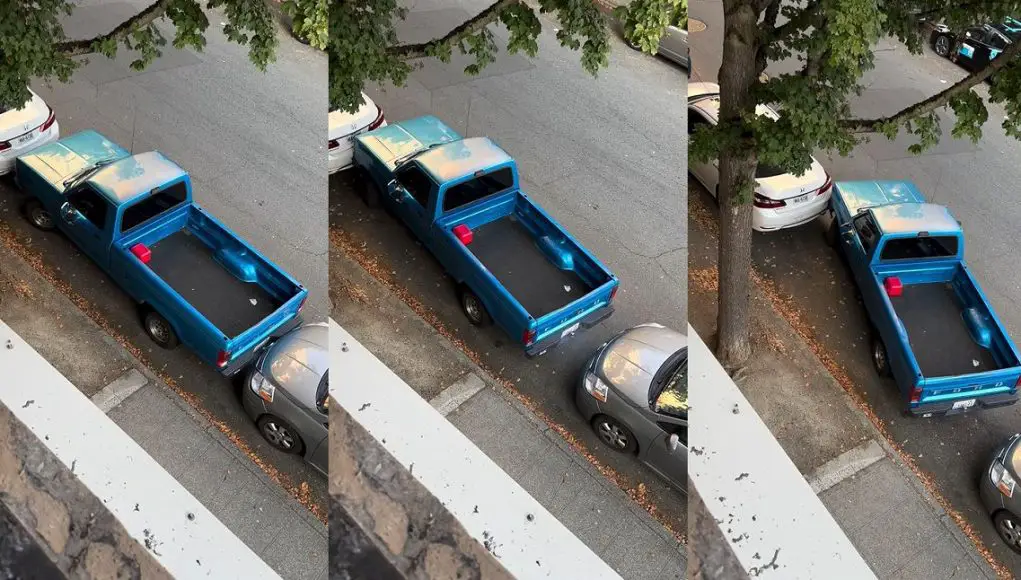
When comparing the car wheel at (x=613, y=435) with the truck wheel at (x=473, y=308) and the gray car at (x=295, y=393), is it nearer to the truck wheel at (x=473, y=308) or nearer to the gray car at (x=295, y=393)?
the truck wheel at (x=473, y=308)

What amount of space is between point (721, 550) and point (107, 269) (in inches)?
170

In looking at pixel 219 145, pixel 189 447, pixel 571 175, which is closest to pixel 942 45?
pixel 571 175

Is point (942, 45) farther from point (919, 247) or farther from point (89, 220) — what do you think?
point (89, 220)

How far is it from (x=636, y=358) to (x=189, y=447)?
106 inches

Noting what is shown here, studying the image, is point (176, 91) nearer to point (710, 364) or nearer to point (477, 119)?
point (477, 119)

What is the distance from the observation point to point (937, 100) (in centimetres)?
547

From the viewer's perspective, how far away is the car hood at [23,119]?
17.7 feet

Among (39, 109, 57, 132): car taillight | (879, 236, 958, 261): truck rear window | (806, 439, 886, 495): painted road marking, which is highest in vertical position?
(39, 109, 57, 132): car taillight

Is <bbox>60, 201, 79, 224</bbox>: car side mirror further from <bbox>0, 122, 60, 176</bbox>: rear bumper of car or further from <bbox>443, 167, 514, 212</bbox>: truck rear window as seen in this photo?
<bbox>443, 167, 514, 212</bbox>: truck rear window

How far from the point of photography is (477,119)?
4.95m

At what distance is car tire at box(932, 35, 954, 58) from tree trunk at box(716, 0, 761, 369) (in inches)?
67.1

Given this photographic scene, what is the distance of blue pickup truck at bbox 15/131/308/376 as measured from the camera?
17.0 ft

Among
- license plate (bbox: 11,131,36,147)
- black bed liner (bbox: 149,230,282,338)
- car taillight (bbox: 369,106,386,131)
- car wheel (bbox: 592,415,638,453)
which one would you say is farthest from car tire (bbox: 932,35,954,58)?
license plate (bbox: 11,131,36,147)

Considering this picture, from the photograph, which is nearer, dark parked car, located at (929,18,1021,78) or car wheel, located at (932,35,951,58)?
dark parked car, located at (929,18,1021,78)
